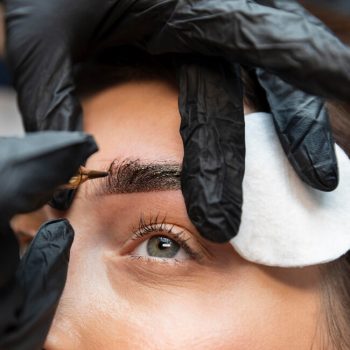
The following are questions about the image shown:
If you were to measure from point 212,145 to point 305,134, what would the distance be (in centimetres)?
16

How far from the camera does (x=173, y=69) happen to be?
118 cm

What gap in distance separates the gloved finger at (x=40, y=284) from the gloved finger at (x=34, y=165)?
19 cm

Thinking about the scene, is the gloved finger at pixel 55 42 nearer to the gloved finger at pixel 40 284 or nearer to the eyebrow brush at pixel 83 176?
the eyebrow brush at pixel 83 176

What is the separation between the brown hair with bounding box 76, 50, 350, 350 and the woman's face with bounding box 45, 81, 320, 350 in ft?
0.13

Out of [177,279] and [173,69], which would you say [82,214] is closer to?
[177,279]

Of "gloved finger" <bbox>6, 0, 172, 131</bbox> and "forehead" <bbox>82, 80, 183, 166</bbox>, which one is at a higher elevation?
"gloved finger" <bbox>6, 0, 172, 131</bbox>

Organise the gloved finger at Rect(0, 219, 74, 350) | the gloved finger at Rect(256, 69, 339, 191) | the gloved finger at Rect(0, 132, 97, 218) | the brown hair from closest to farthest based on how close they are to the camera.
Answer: the gloved finger at Rect(0, 132, 97, 218) → the gloved finger at Rect(0, 219, 74, 350) → the gloved finger at Rect(256, 69, 339, 191) → the brown hair

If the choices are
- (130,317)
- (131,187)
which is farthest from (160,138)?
(130,317)

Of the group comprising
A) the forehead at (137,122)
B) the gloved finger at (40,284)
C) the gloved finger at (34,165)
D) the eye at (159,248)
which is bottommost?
the eye at (159,248)

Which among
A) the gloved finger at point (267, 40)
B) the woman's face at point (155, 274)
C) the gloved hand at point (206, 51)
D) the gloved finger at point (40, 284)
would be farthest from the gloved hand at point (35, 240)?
the gloved finger at point (267, 40)

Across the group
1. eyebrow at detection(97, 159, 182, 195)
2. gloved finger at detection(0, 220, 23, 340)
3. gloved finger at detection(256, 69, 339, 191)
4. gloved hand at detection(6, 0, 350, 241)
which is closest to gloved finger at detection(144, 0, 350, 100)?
gloved hand at detection(6, 0, 350, 241)

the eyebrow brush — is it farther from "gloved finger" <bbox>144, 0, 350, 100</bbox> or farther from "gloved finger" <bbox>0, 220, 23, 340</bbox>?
"gloved finger" <bbox>144, 0, 350, 100</bbox>

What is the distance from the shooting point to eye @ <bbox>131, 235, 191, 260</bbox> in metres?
1.11

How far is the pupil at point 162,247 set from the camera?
1.12m
